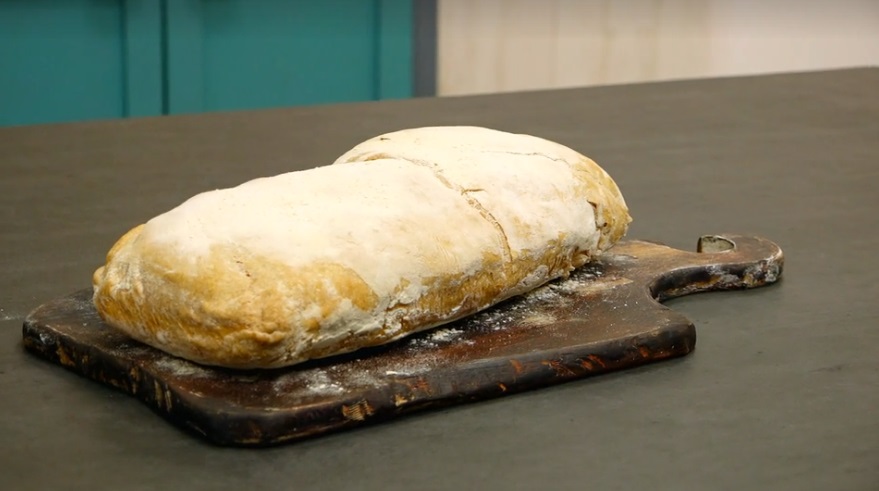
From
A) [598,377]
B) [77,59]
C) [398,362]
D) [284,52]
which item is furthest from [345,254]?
[284,52]

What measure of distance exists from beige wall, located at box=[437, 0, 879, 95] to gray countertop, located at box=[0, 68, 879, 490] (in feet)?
5.35

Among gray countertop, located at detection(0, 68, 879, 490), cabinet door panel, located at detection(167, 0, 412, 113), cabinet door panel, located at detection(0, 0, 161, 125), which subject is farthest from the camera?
cabinet door panel, located at detection(167, 0, 412, 113)

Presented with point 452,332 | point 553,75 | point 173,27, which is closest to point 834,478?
point 452,332

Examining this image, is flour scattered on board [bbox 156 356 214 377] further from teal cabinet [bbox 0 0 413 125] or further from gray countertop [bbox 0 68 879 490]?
teal cabinet [bbox 0 0 413 125]

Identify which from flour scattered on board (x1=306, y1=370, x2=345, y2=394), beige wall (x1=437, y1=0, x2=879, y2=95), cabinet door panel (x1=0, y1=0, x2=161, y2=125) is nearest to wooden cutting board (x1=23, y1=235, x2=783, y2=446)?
flour scattered on board (x1=306, y1=370, x2=345, y2=394)

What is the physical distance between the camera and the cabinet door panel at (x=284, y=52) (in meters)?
3.41

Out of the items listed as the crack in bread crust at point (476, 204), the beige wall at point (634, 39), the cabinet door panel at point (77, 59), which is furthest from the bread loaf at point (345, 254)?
the beige wall at point (634, 39)

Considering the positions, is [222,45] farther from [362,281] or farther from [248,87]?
[362,281]

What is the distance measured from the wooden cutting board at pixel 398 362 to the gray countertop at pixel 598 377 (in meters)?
0.01

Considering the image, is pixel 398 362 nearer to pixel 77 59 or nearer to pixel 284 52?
pixel 77 59

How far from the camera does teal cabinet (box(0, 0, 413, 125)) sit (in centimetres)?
329

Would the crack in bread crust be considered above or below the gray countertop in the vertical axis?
above

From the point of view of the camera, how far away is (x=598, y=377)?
1089mm

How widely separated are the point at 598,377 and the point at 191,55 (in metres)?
2.53
